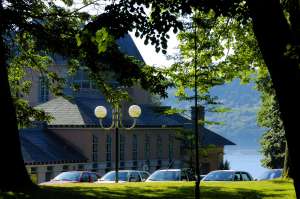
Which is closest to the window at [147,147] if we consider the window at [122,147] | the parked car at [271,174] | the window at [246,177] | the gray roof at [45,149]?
the window at [122,147]

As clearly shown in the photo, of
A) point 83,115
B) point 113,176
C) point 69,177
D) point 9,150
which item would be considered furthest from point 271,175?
point 83,115

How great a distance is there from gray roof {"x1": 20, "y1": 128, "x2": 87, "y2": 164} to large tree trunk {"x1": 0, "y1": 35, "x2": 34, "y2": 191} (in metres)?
44.6

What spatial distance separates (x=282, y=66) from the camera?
11.2 metres

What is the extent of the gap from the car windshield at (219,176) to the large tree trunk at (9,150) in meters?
12.4

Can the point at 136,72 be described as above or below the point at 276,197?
above

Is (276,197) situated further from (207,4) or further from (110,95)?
(110,95)

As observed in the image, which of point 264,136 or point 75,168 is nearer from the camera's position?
point 264,136

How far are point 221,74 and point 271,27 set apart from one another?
10395mm

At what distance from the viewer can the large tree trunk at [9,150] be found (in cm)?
1858

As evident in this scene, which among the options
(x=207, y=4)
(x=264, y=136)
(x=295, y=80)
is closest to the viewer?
(x=295, y=80)

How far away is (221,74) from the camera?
→ 21672 millimetres

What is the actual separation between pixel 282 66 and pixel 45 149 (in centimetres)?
5929

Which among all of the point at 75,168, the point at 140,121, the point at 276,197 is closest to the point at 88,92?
the point at 140,121

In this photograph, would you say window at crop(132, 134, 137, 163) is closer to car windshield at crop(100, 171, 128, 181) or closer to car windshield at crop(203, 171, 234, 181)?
car windshield at crop(100, 171, 128, 181)
